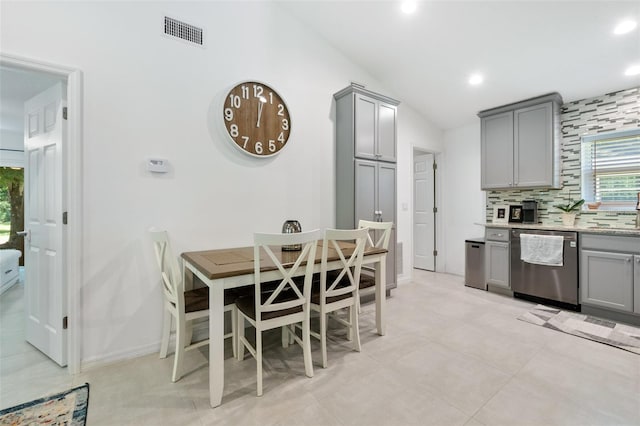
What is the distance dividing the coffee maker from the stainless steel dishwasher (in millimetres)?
387

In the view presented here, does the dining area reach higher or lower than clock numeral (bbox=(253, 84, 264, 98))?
lower

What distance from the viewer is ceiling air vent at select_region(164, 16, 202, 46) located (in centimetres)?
236

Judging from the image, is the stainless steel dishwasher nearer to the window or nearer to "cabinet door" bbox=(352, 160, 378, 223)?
the window

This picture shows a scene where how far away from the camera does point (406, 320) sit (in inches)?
114

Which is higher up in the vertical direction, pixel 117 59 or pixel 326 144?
pixel 117 59

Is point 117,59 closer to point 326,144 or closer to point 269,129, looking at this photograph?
point 269,129

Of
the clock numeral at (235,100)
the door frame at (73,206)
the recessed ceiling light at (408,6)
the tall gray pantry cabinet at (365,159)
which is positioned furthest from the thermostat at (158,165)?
the recessed ceiling light at (408,6)

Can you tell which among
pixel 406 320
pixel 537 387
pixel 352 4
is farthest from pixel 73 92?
pixel 537 387

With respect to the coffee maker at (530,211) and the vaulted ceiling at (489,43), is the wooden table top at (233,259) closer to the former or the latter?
the vaulted ceiling at (489,43)

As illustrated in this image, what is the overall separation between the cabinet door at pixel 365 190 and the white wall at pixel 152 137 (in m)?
0.68

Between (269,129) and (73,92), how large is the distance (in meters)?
1.53

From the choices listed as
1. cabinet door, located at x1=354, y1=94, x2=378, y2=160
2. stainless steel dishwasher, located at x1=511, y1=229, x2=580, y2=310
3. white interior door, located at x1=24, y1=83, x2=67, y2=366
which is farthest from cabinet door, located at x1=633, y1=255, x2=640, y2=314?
white interior door, located at x1=24, y1=83, x2=67, y2=366

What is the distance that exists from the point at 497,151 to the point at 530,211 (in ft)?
3.07

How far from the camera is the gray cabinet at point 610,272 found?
276 centimetres
